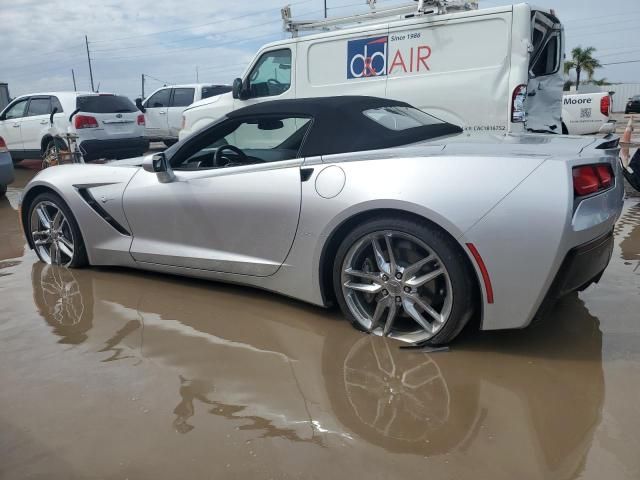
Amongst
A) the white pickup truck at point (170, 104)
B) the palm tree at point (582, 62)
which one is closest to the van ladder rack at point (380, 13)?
the white pickup truck at point (170, 104)

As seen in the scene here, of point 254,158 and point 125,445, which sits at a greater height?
point 254,158

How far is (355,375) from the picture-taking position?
110 inches

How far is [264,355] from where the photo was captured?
304cm

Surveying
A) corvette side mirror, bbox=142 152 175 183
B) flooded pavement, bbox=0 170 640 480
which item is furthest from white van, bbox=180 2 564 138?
corvette side mirror, bbox=142 152 175 183

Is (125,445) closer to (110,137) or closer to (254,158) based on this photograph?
(254,158)

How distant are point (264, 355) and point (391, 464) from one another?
1.11m

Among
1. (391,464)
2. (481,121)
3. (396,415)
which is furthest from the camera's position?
(481,121)

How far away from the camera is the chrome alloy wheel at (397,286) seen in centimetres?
291

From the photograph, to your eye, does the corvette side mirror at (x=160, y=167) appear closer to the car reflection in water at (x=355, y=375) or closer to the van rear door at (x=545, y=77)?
the car reflection in water at (x=355, y=375)

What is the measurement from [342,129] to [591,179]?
137 cm

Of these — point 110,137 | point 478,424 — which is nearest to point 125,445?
point 478,424

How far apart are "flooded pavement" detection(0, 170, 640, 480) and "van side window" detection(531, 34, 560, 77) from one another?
14.3ft

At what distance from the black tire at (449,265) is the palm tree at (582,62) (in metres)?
58.3

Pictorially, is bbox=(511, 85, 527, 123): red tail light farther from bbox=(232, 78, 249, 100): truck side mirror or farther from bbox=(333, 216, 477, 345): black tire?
bbox=(333, 216, 477, 345): black tire
